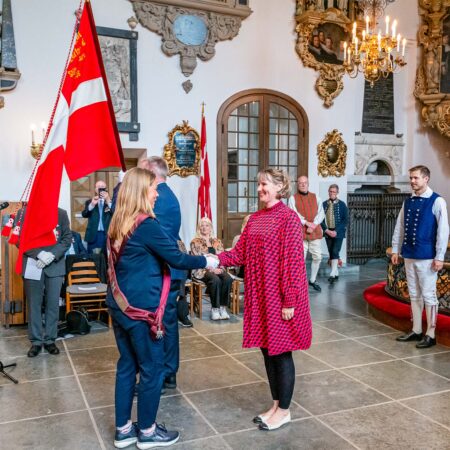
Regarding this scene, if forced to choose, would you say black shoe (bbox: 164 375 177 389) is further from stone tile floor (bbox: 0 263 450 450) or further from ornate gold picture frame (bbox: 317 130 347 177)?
ornate gold picture frame (bbox: 317 130 347 177)

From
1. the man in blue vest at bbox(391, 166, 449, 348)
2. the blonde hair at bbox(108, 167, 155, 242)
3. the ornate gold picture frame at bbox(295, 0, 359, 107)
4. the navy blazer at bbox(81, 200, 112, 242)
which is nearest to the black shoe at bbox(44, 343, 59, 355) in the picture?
the navy blazer at bbox(81, 200, 112, 242)

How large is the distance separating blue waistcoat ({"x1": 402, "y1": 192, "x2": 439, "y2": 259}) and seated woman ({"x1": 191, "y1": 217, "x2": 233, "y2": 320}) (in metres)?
1.99

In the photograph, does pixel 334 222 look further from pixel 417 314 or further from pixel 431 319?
pixel 431 319

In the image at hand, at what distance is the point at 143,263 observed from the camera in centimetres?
281

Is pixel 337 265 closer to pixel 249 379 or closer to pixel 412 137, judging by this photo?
pixel 412 137

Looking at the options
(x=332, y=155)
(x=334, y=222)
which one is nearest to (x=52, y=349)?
(x=334, y=222)

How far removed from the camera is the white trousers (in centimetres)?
480

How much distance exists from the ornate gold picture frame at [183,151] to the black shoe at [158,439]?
541 cm

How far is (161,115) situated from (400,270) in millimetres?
4133

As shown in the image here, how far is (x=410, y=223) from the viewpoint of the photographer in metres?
4.89

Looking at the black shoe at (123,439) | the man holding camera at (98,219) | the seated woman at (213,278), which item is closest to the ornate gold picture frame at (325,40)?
the seated woman at (213,278)

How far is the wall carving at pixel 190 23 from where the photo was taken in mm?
7770

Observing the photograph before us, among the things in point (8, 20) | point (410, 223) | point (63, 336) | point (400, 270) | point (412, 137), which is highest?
point (8, 20)

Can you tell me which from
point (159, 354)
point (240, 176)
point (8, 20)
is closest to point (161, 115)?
point (240, 176)
